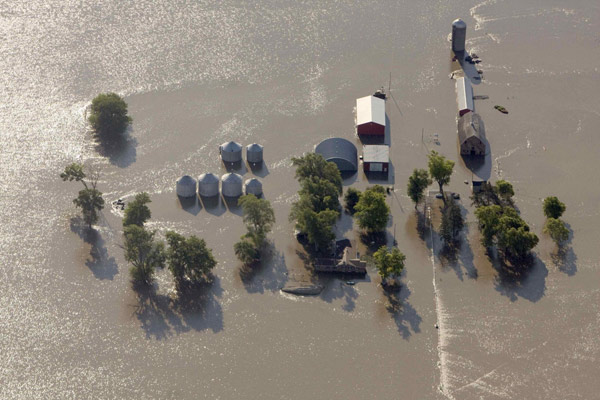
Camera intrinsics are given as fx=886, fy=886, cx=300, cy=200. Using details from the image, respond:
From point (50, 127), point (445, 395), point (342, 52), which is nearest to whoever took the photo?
point (445, 395)

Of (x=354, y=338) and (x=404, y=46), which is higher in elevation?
(x=404, y=46)

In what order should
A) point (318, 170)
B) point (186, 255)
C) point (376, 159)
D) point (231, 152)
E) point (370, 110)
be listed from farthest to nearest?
1. point (370, 110)
2. point (231, 152)
3. point (376, 159)
4. point (318, 170)
5. point (186, 255)

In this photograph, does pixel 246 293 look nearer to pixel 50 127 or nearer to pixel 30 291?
pixel 30 291

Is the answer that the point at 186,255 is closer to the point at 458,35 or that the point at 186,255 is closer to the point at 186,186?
the point at 186,186

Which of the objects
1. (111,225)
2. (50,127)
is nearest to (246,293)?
(111,225)

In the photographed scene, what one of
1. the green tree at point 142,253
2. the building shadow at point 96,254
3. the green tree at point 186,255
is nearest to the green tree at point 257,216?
the green tree at point 186,255

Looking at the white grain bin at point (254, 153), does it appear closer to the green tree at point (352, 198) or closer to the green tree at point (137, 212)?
the green tree at point (352, 198)

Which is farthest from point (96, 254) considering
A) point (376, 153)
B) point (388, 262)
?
point (376, 153)
